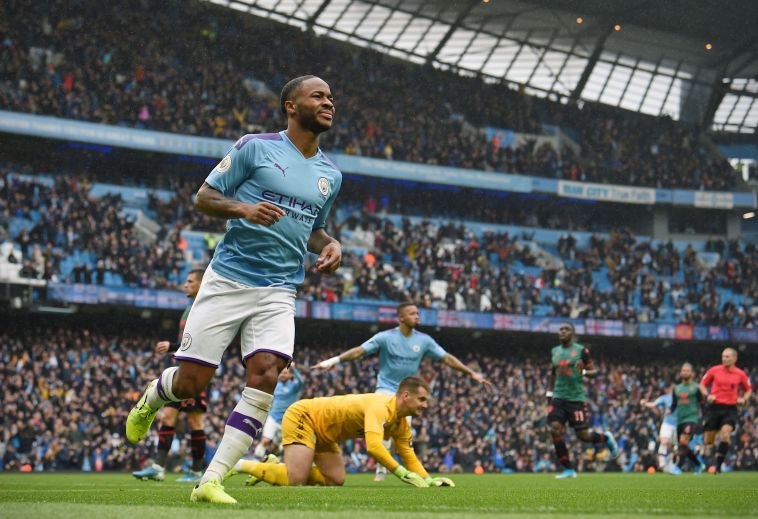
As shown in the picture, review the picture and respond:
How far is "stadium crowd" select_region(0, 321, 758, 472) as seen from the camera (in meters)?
23.8

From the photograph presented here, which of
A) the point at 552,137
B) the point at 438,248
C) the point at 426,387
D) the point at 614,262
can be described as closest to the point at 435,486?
the point at 426,387

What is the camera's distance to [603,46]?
48.5m

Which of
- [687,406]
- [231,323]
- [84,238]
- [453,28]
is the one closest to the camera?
[231,323]

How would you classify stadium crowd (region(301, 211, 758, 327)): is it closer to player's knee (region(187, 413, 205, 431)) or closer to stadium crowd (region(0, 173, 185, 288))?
stadium crowd (region(0, 173, 185, 288))

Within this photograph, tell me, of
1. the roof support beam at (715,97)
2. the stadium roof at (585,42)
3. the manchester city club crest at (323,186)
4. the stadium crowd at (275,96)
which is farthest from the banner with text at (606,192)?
the manchester city club crest at (323,186)

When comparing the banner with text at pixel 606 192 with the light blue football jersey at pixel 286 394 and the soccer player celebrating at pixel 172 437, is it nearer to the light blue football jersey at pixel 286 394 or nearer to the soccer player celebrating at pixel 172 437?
the light blue football jersey at pixel 286 394

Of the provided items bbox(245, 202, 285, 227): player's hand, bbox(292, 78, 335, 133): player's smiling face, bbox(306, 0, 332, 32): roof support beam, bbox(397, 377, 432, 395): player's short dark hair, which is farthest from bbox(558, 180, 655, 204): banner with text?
bbox(245, 202, 285, 227): player's hand

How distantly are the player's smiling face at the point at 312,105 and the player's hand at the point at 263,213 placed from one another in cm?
84

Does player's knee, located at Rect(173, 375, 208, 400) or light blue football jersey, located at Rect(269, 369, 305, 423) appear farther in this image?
light blue football jersey, located at Rect(269, 369, 305, 423)

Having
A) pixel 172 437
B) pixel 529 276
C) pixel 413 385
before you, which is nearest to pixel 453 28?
pixel 529 276

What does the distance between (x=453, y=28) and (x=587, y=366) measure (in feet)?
107

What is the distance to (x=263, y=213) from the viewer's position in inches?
235

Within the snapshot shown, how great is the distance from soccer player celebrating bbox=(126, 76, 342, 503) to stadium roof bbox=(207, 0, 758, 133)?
37.6 metres

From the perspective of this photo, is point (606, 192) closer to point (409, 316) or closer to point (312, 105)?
point (409, 316)
